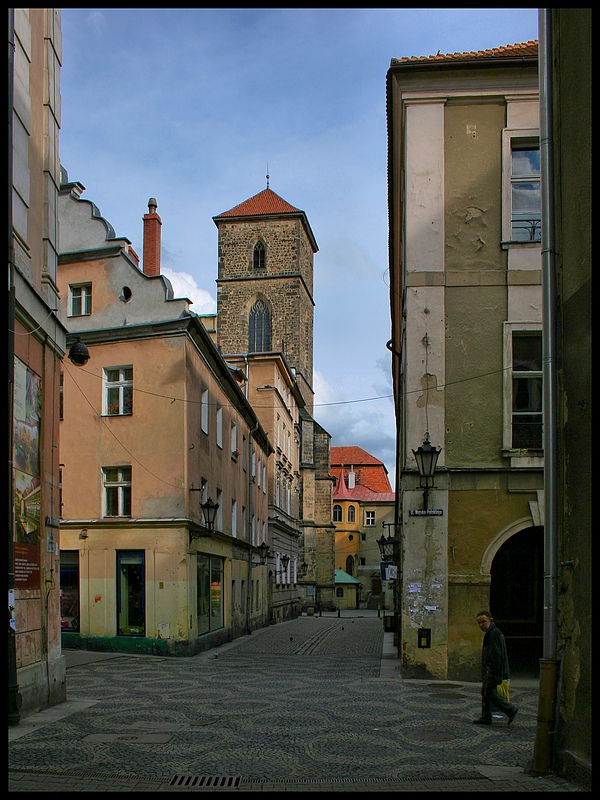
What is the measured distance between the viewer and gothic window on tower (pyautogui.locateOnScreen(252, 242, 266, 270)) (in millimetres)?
70375

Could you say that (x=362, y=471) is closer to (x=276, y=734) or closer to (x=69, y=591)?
(x=69, y=591)

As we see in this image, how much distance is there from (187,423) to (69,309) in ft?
17.3

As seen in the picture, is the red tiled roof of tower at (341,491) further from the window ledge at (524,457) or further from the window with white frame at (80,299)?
the window ledge at (524,457)

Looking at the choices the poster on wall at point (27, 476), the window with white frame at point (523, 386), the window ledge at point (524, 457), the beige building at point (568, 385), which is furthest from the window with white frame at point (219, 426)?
the beige building at point (568, 385)

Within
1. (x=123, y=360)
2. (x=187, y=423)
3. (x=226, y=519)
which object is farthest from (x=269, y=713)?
(x=226, y=519)

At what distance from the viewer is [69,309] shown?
26.0 meters

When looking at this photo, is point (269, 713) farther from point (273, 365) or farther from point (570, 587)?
point (273, 365)

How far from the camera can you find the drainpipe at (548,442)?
884 cm

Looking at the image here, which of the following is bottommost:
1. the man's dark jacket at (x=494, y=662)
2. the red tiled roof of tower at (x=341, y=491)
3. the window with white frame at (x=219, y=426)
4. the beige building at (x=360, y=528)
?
the beige building at (x=360, y=528)

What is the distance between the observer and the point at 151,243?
28.8m

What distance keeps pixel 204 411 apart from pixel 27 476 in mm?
14497

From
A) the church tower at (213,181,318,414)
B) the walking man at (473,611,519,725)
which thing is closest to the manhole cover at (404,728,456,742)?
the walking man at (473,611,519,725)

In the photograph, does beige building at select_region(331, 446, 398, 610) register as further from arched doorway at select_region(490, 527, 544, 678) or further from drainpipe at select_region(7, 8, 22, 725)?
drainpipe at select_region(7, 8, 22, 725)

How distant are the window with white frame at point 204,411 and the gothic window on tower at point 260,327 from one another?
4069 centimetres
